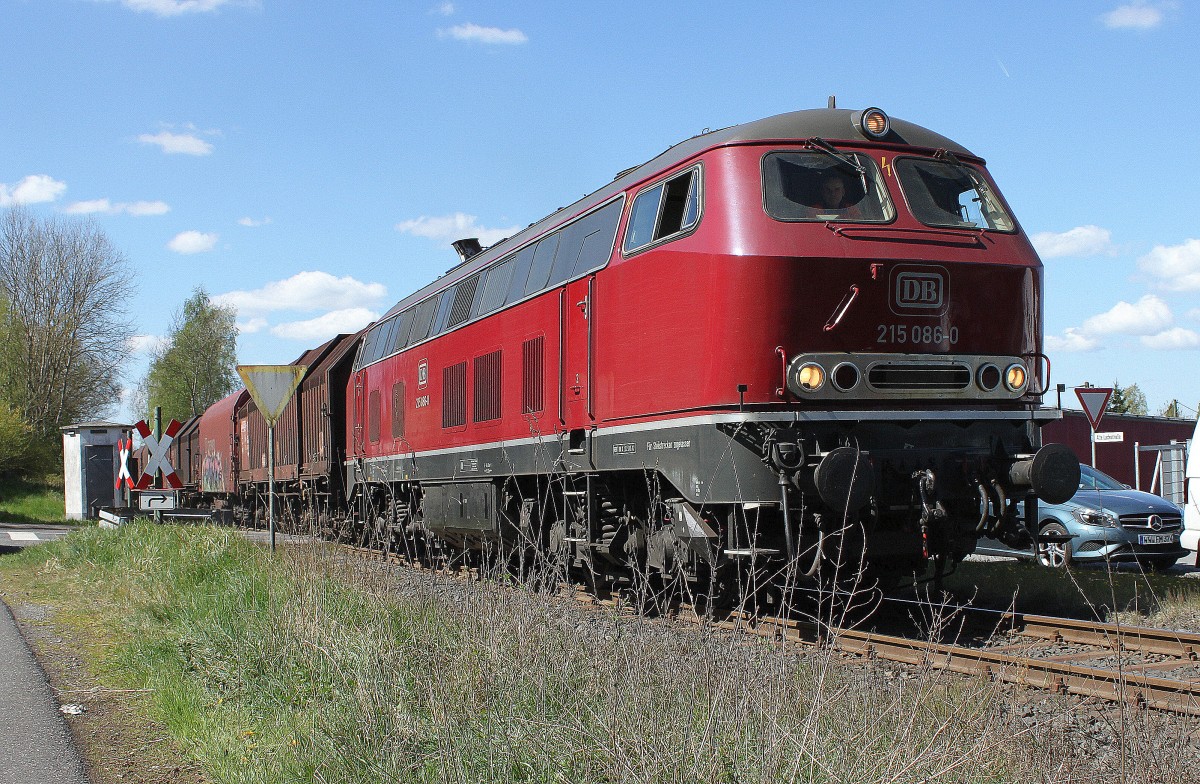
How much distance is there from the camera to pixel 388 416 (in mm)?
16234

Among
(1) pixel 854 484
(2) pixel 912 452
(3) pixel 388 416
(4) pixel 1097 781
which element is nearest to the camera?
(4) pixel 1097 781

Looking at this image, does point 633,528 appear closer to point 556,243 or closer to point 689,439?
point 689,439

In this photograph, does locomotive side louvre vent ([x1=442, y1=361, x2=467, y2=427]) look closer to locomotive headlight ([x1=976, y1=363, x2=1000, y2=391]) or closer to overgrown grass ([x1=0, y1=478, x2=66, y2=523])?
locomotive headlight ([x1=976, y1=363, x2=1000, y2=391])

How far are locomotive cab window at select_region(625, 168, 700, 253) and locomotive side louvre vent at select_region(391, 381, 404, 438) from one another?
7.33 m

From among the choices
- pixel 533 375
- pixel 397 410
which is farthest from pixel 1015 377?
pixel 397 410

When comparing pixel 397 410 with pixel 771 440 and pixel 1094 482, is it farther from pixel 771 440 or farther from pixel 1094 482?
pixel 1094 482

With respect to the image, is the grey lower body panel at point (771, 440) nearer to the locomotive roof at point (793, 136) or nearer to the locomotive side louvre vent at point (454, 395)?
the locomotive roof at point (793, 136)

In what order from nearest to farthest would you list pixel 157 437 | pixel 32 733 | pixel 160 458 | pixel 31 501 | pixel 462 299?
pixel 32 733, pixel 462 299, pixel 157 437, pixel 160 458, pixel 31 501

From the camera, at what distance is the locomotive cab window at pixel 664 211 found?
Result: 8297 mm

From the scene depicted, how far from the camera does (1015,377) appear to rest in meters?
8.15

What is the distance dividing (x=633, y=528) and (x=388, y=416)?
25.5 feet

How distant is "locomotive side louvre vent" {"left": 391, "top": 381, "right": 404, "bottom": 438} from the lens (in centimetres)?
1551

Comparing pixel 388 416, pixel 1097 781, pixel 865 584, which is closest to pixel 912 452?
pixel 865 584

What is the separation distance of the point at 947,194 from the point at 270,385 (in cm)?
733
